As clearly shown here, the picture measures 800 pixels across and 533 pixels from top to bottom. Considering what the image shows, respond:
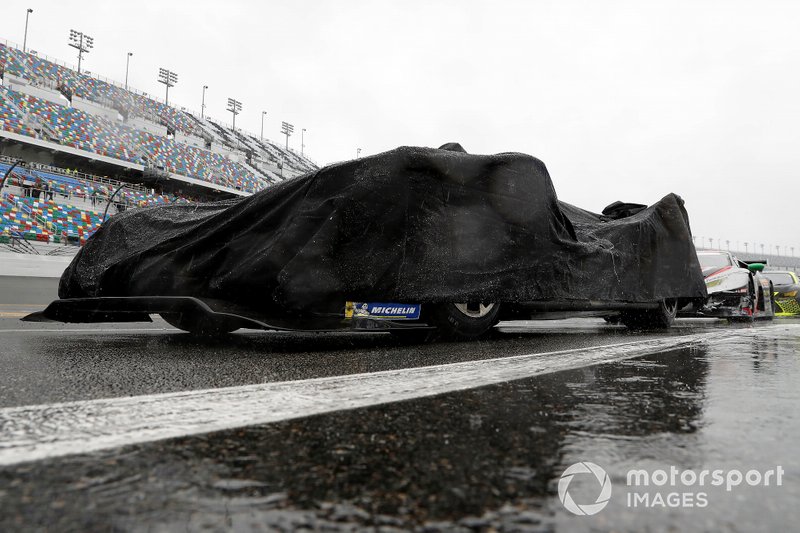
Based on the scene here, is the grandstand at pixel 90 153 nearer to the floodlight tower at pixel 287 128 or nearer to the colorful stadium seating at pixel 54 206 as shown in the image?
the colorful stadium seating at pixel 54 206

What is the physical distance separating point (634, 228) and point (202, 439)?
5.41m

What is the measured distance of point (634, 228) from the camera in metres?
5.77

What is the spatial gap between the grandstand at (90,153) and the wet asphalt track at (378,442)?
2175 centimetres

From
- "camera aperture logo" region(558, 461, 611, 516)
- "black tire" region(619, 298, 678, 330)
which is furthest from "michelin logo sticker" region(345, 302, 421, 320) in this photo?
"black tire" region(619, 298, 678, 330)

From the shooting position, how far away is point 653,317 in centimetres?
669

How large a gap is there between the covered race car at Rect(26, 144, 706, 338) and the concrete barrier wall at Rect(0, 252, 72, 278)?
11.4 metres

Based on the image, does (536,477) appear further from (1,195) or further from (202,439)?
(1,195)

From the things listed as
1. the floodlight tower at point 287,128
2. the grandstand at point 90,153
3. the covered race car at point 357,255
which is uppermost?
the floodlight tower at point 287,128

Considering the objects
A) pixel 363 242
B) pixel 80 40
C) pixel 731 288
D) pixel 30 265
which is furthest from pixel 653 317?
pixel 80 40

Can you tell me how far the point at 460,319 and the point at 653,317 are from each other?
A: 362 cm

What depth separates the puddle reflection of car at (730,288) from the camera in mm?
9875

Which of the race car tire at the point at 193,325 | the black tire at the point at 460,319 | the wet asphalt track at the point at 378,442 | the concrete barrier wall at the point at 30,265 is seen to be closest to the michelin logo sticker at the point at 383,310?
the black tire at the point at 460,319

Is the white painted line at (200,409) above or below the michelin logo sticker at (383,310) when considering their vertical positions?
below

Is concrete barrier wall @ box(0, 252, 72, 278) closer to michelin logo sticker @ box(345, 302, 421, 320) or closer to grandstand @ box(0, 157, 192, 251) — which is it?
grandstand @ box(0, 157, 192, 251)
